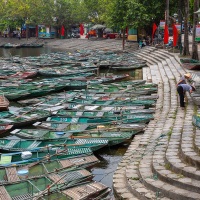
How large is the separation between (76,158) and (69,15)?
52742mm

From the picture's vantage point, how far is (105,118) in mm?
15477

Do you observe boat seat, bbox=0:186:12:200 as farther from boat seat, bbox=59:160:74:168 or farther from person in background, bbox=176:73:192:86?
person in background, bbox=176:73:192:86

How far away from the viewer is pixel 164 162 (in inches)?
395

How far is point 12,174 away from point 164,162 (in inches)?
154

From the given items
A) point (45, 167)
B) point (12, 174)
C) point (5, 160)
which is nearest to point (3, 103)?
point (5, 160)

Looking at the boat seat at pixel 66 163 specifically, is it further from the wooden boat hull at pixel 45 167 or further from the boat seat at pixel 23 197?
the boat seat at pixel 23 197

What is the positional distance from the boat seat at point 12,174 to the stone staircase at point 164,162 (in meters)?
2.53

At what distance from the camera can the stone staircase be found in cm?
870

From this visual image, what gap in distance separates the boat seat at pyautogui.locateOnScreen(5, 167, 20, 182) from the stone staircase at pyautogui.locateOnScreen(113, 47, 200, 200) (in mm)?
2527

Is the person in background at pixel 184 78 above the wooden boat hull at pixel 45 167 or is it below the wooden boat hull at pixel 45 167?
above

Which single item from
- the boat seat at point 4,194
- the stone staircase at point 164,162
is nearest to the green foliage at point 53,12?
the stone staircase at point 164,162

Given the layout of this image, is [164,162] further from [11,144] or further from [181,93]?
[181,93]

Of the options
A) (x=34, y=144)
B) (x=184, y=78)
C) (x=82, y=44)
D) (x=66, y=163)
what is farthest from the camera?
(x=82, y=44)

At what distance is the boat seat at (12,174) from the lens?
9995mm
